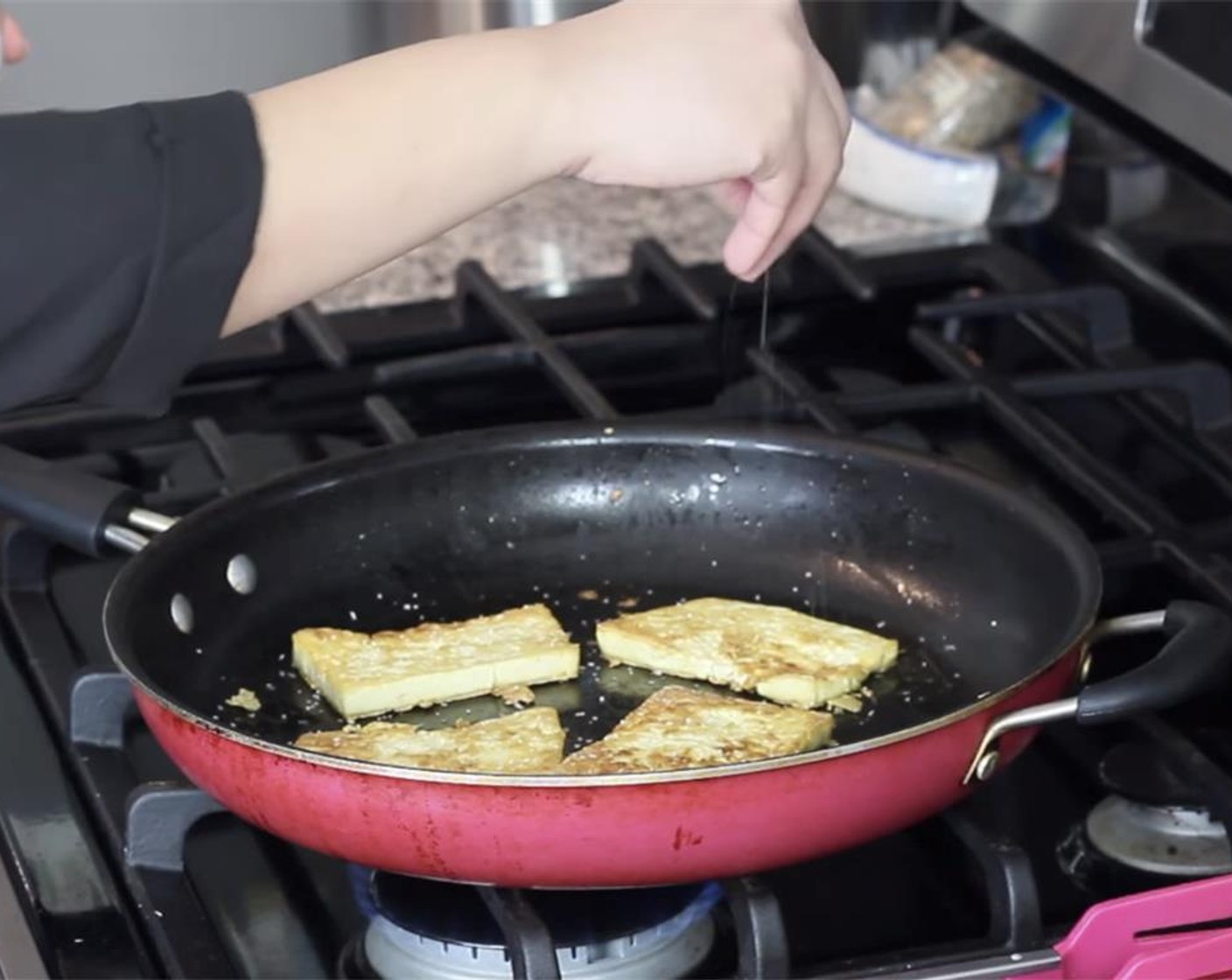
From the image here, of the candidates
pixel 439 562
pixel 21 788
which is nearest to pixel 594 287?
pixel 439 562

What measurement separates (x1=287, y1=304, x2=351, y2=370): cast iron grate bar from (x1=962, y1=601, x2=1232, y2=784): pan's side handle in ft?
1.81

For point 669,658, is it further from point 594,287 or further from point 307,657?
point 594,287

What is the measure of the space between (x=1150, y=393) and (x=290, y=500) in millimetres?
489

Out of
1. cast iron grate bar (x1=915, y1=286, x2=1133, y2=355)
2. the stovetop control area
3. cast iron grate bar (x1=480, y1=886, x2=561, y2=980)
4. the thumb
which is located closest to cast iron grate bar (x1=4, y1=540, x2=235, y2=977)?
the stovetop control area

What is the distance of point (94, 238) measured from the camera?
75 cm

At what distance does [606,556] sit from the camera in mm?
1111

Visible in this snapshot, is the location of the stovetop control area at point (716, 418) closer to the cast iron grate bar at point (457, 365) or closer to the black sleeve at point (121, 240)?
the cast iron grate bar at point (457, 365)

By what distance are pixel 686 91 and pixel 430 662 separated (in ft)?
0.92

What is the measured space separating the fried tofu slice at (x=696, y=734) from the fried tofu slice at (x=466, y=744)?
1cm

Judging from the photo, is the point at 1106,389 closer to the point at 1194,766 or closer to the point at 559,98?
the point at 1194,766

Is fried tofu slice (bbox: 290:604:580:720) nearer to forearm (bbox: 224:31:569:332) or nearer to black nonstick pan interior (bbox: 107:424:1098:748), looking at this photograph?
black nonstick pan interior (bbox: 107:424:1098:748)

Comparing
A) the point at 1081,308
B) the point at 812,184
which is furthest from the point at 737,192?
the point at 1081,308

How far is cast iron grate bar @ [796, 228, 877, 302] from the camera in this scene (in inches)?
52.2

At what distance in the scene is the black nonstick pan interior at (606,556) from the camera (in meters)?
0.98
